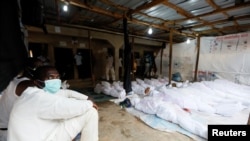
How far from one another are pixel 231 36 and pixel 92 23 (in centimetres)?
499

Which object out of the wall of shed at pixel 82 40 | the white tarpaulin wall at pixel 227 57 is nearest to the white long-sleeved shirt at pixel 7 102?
the wall of shed at pixel 82 40

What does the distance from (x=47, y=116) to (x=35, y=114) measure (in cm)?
8

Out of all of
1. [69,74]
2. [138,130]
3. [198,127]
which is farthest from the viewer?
[69,74]

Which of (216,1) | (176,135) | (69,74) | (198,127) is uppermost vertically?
(216,1)

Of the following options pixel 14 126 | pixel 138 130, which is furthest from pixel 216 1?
pixel 14 126

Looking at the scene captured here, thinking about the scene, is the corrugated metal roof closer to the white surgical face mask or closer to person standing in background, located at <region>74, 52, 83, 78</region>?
person standing in background, located at <region>74, 52, 83, 78</region>

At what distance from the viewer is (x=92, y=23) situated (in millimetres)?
4895

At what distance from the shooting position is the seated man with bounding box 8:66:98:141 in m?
0.99

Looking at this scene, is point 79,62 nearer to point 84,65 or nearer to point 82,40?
point 84,65

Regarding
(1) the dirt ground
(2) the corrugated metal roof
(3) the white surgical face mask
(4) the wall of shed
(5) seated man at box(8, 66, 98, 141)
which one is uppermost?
(2) the corrugated metal roof

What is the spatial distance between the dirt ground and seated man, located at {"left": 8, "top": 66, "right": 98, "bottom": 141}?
74 centimetres

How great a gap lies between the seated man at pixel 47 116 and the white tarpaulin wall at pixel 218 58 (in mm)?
5482

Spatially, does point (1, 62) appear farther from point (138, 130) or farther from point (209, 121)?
point (209, 121)

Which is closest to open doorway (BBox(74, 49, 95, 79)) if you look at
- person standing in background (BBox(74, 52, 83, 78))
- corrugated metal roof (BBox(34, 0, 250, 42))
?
person standing in background (BBox(74, 52, 83, 78))
